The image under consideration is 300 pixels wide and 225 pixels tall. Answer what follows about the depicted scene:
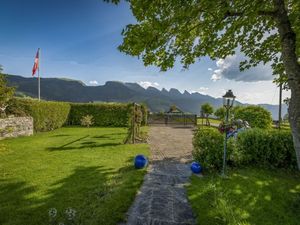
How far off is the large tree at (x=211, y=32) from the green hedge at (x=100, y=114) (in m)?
16.1

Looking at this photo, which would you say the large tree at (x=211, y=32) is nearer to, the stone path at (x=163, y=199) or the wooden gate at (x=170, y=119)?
the stone path at (x=163, y=199)

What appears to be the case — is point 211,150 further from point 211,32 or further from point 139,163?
point 211,32

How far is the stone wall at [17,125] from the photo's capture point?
10.5m

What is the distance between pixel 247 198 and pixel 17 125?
12692 millimetres

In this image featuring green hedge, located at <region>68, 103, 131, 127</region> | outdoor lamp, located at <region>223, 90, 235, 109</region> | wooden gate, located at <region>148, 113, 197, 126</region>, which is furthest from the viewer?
wooden gate, located at <region>148, 113, 197, 126</region>

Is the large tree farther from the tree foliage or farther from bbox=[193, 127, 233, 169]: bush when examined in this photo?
bbox=[193, 127, 233, 169]: bush

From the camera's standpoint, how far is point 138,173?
18.1ft

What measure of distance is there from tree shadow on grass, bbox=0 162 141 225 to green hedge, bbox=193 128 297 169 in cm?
252

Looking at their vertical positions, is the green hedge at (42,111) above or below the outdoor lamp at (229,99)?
below

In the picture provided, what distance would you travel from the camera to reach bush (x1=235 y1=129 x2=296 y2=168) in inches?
260

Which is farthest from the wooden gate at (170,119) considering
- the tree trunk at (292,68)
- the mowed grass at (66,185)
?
the tree trunk at (292,68)

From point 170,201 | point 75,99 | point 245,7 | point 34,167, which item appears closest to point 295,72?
point 245,7

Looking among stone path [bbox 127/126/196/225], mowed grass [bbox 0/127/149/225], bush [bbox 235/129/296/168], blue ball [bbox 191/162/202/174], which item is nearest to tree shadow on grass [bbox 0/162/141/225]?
mowed grass [bbox 0/127/149/225]

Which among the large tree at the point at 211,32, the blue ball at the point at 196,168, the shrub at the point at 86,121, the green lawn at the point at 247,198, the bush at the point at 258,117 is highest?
the large tree at the point at 211,32
